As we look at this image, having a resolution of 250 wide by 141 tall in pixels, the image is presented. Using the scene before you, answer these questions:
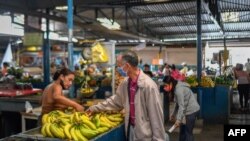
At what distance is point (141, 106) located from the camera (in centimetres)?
327

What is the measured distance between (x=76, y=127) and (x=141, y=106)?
0.70 metres

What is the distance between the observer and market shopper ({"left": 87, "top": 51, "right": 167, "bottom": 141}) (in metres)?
3.21

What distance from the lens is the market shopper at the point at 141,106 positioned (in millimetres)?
3213

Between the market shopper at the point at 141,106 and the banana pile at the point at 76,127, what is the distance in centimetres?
26

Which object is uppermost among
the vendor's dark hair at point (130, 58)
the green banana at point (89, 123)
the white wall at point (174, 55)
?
the white wall at point (174, 55)

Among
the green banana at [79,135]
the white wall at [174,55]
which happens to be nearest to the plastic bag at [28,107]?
the green banana at [79,135]

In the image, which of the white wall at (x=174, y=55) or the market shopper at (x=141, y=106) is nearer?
the market shopper at (x=141, y=106)

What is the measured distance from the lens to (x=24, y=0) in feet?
29.9

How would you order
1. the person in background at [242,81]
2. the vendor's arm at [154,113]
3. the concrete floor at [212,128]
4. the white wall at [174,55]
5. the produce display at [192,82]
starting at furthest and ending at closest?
the white wall at [174,55] < the person in background at [242,81] < the produce display at [192,82] < the concrete floor at [212,128] < the vendor's arm at [154,113]

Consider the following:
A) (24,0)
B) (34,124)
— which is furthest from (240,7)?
(34,124)

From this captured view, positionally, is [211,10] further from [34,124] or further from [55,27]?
[55,27]

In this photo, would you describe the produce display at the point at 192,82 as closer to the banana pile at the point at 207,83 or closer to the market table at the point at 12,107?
the banana pile at the point at 207,83

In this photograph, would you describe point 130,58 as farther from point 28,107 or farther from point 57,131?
point 28,107

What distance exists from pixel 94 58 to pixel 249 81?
8.02 metres
